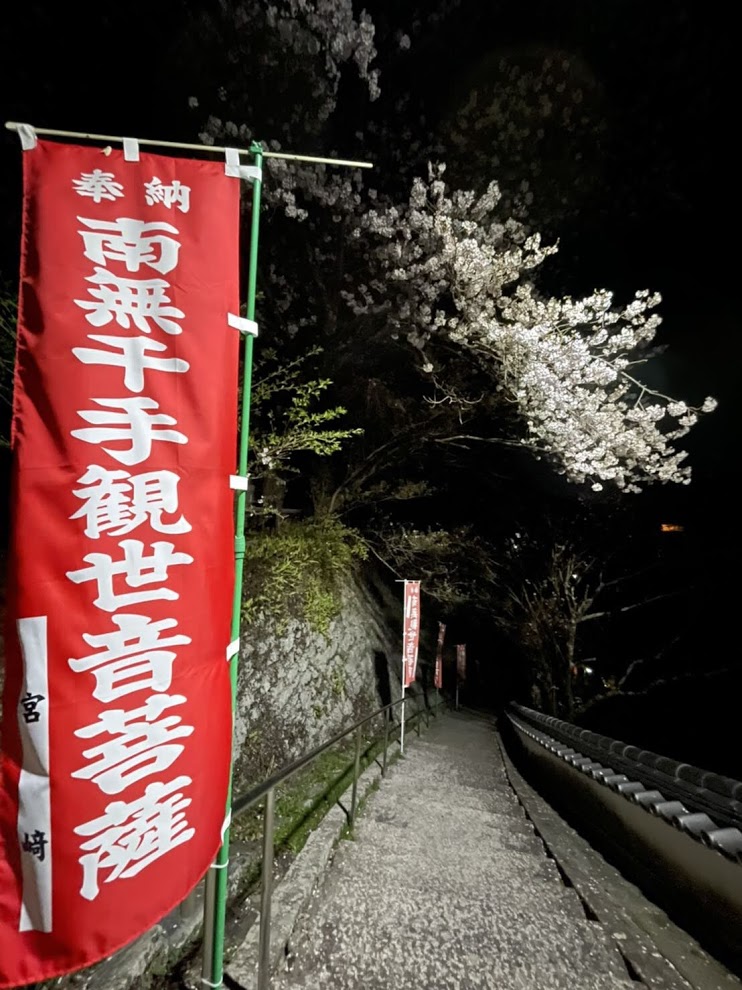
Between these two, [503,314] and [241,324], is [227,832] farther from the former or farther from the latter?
[503,314]

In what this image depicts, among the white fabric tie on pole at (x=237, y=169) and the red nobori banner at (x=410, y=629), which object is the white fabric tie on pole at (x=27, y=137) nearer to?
the white fabric tie on pole at (x=237, y=169)

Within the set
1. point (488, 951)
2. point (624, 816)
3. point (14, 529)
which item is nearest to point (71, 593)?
point (14, 529)

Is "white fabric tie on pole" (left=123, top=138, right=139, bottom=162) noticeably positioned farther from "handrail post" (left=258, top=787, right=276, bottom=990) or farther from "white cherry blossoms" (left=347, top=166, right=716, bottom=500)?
"white cherry blossoms" (left=347, top=166, right=716, bottom=500)

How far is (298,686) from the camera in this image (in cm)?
794

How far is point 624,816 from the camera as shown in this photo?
17.6 ft

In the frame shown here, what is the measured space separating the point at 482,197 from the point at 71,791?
9198 millimetres

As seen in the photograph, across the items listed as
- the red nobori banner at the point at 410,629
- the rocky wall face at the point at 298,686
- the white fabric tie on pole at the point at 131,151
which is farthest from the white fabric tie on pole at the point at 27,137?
the red nobori banner at the point at 410,629

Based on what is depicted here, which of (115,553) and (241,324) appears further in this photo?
(241,324)

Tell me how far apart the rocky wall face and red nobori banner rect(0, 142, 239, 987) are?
4780mm

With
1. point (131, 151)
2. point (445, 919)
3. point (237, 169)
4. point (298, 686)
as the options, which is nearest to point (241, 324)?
point (237, 169)

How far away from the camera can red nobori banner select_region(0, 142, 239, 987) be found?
5.73ft

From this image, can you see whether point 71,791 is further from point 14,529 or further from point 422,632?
point 422,632

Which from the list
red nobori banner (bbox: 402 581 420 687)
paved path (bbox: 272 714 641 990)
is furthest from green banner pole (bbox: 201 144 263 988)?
red nobori banner (bbox: 402 581 420 687)

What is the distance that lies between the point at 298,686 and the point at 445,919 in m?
4.90
